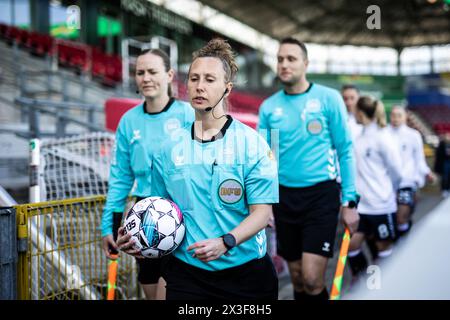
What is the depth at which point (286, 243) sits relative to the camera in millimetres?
3971

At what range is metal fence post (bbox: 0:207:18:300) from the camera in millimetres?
2939

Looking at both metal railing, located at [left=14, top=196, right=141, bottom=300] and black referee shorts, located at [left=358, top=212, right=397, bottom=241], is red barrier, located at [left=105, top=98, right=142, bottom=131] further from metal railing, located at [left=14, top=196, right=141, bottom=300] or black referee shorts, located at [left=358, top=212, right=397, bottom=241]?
black referee shorts, located at [left=358, top=212, right=397, bottom=241]

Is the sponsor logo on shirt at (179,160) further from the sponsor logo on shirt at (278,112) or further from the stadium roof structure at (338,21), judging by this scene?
the stadium roof structure at (338,21)

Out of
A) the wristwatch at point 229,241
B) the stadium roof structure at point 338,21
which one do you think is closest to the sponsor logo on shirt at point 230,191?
the wristwatch at point 229,241

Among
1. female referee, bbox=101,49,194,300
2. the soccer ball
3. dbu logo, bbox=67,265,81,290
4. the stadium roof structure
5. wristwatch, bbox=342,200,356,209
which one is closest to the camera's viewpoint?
the soccer ball

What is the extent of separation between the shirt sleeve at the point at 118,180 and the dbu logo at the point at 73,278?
0.48 m

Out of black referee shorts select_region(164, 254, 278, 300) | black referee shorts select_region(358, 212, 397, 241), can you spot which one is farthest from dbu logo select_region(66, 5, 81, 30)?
black referee shorts select_region(164, 254, 278, 300)

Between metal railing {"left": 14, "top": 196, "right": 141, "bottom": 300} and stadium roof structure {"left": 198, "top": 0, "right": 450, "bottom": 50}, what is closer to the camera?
metal railing {"left": 14, "top": 196, "right": 141, "bottom": 300}

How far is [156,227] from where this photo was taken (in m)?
2.30

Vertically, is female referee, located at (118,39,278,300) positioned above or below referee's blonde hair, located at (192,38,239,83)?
below

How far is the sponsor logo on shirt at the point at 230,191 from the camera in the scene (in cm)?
233

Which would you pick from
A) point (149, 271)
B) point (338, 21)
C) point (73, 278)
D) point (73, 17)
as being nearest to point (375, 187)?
point (149, 271)
